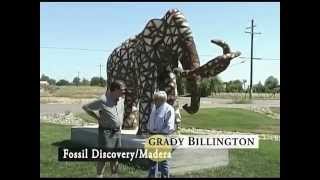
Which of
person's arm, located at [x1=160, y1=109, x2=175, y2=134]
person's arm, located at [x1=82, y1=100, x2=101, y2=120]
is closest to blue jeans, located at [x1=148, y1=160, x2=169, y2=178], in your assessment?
person's arm, located at [x1=160, y1=109, x2=175, y2=134]

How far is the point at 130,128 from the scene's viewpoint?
12523mm

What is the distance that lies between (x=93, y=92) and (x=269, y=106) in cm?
685

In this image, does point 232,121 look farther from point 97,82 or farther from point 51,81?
point 51,81

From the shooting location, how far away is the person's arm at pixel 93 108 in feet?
27.0

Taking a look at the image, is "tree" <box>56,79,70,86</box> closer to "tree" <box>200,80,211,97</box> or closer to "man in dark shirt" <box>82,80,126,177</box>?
"tree" <box>200,80,211,97</box>

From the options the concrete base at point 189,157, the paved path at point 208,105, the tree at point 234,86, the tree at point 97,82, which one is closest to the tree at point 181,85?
the concrete base at point 189,157

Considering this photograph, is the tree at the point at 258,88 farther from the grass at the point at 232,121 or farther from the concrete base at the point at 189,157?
the concrete base at the point at 189,157

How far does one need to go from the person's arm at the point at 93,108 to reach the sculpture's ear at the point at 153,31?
3.10m

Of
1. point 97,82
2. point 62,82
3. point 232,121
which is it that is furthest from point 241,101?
point 62,82

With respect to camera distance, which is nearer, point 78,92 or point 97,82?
point 97,82

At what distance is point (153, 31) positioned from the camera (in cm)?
1106

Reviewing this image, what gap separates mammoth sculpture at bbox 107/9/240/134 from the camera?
10.2 m

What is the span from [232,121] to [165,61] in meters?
7.48
